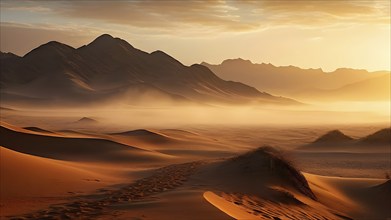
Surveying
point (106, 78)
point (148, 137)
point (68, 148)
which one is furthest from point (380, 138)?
point (106, 78)

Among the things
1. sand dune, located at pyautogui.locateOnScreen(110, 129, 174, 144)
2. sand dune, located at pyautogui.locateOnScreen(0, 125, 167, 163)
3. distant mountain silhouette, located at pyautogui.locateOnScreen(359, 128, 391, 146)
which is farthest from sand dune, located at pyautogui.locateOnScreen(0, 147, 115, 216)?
distant mountain silhouette, located at pyautogui.locateOnScreen(359, 128, 391, 146)

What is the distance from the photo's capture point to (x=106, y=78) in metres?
168

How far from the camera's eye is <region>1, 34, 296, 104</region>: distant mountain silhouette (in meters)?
145

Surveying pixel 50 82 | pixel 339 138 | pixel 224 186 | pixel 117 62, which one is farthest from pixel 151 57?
pixel 224 186

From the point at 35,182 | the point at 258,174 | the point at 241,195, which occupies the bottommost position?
the point at 35,182

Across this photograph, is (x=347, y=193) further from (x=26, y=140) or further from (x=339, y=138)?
(x=339, y=138)

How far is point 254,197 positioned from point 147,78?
159362 millimetres

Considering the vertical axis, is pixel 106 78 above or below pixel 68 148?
above

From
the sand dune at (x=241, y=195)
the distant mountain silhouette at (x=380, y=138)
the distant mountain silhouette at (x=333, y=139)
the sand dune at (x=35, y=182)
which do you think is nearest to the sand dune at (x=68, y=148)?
the sand dune at (x=241, y=195)

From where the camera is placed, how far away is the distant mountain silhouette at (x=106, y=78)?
145 metres

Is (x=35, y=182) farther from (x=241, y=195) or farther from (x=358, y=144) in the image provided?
(x=358, y=144)

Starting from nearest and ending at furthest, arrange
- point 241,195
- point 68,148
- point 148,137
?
point 241,195, point 68,148, point 148,137

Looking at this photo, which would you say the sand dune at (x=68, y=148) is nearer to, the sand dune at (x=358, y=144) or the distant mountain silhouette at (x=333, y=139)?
the sand dune at (x=358, y=144)

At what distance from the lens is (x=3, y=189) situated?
13086 millimetres
